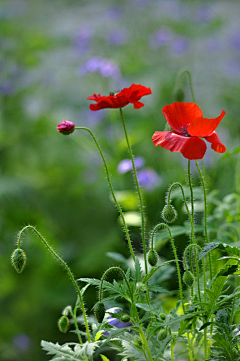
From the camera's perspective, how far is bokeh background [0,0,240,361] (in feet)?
7.09

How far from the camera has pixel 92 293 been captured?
81.5 inches

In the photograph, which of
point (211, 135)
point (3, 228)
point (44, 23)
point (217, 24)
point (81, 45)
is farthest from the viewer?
point (44, 23)

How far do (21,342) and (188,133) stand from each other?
1.57 m

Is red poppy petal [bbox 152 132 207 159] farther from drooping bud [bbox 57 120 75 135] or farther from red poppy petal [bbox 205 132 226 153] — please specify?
drooping bud [bbox 57 120 75 135]

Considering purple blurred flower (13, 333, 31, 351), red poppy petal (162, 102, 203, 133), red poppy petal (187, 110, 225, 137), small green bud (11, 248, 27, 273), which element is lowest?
purple blurred flower (13, 333, 31, 351)

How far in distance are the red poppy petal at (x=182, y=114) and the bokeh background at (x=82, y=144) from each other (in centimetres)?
43

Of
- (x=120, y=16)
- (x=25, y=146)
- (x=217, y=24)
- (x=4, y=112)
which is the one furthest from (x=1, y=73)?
(x=217, y=24)

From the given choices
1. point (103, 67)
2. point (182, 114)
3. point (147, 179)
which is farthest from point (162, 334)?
point (103, 67)

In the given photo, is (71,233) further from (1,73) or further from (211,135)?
(211,135)

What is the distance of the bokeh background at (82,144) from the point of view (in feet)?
7.09

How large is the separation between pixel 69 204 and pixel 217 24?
216 centimetres

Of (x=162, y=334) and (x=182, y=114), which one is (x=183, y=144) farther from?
(x=162, y=334)

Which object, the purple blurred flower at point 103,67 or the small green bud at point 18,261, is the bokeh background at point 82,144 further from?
the small green bud at point 18,261

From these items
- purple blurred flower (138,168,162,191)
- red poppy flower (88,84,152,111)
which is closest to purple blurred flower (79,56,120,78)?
purple blurred flower (138,168,162,191)
